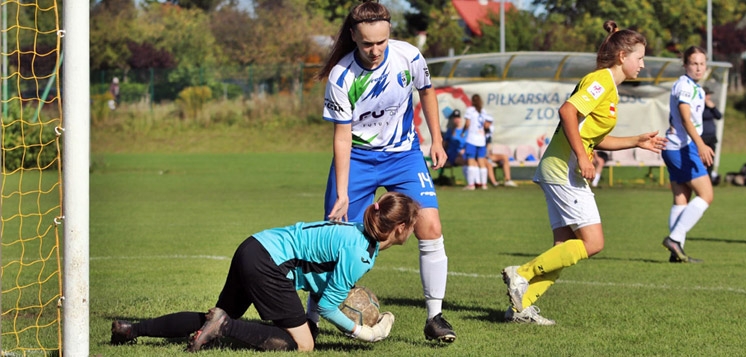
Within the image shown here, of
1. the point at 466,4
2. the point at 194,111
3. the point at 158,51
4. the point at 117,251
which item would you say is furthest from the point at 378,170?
the point at 466,4

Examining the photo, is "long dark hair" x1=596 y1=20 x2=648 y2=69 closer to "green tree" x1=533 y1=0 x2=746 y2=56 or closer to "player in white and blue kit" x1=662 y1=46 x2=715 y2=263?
"player in white and blue kit" x1=662 y1=46 x2=715 y2=263

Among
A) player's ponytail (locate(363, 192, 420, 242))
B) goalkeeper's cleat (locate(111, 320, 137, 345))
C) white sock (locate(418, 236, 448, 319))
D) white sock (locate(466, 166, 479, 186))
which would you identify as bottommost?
white sock (locate(466, 166, 479, 186))

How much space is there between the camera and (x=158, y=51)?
2242 inches

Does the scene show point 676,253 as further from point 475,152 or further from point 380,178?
point 475,152

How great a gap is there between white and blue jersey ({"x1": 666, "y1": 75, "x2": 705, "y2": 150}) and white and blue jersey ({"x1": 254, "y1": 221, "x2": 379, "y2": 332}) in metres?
5.56

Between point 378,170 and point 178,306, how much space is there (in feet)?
6.44

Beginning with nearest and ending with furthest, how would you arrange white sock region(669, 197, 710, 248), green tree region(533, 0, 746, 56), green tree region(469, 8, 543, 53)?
white sock region(669, 197, 710, 248) → green tree region(469, 8, 543, 53) → green tree region(533, 0, 746, 56)

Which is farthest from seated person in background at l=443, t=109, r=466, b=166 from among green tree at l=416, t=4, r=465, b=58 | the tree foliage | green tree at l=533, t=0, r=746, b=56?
green tree at l=533, t=0, r=746, b=56

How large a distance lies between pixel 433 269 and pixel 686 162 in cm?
506

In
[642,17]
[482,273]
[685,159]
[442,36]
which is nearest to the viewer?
[482,273]

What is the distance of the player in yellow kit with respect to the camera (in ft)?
21.7

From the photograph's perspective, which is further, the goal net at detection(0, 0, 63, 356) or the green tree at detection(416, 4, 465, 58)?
the green tree at detection(416, 4, 465, 58)

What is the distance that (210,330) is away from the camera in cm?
547

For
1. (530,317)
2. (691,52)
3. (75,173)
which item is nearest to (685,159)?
(691,52)
